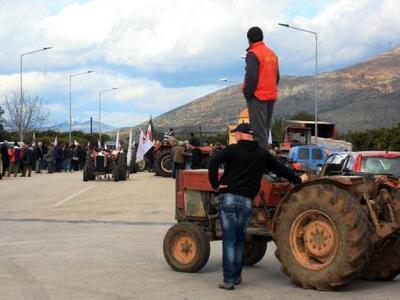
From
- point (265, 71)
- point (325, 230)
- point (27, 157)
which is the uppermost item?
point (265, 71)

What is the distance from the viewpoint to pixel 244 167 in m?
7.71

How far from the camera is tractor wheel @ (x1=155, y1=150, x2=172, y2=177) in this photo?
103ft

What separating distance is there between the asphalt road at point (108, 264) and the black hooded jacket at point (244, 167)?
1.14m

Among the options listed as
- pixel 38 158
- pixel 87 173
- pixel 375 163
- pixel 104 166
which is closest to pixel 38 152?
pixel 38 158

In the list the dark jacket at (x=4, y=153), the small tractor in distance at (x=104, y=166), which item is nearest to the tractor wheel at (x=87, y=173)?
the small tractor in distance at (x=104, y=166)

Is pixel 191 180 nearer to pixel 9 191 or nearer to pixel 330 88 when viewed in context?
pixel 9 191

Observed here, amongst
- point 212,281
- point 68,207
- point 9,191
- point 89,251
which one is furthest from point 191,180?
point 9,191

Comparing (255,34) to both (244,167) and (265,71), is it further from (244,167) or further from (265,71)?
(244,167)

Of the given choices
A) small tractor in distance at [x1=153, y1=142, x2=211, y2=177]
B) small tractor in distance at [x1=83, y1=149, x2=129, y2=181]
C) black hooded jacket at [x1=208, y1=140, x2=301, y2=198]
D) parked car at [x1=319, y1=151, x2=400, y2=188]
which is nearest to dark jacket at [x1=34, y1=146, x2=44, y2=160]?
small tractor in distance at [x1=83, y1=149, x2=129, y2=181]

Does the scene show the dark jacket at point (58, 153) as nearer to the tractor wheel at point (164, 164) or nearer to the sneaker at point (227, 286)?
the tractor wheel at point (164, 164)

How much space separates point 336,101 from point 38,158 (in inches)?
2888

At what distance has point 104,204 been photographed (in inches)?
739

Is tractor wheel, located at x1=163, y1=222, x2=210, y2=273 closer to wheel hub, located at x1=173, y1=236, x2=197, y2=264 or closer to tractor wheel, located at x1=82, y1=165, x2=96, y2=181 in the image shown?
wheel hub, located at x1=173, y1=236, x2=197, y2=264

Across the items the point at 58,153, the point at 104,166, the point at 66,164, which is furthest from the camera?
the point at 66,164
